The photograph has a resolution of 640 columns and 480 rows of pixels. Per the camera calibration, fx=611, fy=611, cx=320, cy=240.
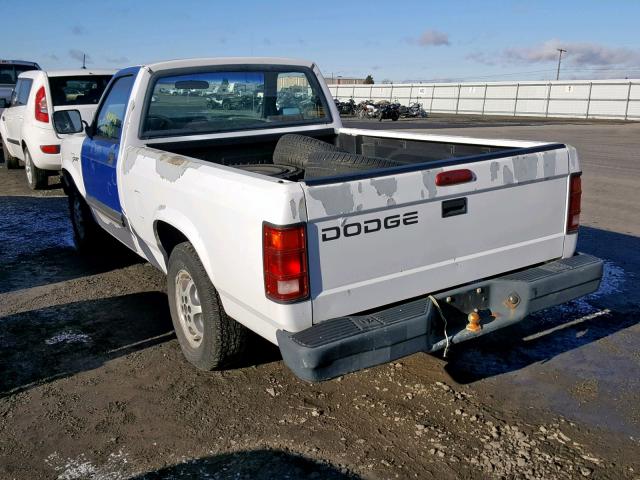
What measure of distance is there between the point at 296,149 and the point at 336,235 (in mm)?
2103

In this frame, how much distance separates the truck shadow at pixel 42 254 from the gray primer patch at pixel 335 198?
3.99m

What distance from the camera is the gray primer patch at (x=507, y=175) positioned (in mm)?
3400

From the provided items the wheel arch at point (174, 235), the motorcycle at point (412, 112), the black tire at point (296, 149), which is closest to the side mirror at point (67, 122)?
the black tire at point (296, 149)

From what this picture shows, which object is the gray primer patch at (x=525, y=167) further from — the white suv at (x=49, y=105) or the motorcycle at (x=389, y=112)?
the motorcycle at (x=389, y=112)

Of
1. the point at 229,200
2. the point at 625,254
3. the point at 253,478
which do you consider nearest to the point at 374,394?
the point at 253,478

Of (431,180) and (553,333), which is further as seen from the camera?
(553,333)

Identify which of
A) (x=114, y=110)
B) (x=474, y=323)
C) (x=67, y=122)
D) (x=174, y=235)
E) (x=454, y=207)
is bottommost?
(x=474, y=323)

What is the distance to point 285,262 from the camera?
282 cm

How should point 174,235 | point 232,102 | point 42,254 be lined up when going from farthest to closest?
point 42,254 → point 232,102 → point 174,235

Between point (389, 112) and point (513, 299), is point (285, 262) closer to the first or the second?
point (513, 299)

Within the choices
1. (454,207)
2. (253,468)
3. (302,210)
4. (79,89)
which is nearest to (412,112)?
(79,89)

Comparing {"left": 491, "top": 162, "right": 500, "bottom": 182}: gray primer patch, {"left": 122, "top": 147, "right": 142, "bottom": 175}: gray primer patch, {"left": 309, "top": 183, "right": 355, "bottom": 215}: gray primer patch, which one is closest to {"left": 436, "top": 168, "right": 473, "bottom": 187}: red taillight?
{"left": 491, "top": 162, "right": 500, "bottom": 182}: gray primer patch

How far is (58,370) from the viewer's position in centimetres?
404

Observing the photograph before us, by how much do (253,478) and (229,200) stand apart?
135 centimetres
